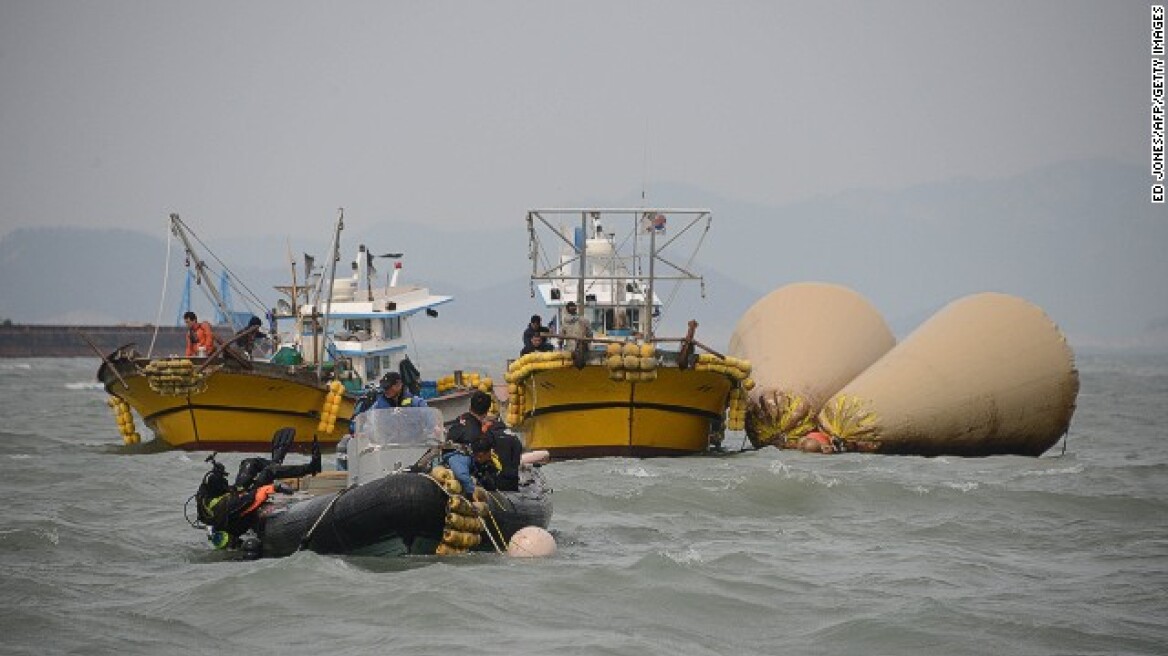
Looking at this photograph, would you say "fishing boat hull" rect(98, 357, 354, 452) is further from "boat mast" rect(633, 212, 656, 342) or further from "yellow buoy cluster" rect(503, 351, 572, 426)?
"boat mast" rect(633, 212, 656, 342)

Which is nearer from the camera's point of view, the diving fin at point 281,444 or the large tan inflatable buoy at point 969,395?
the diving fin at point 281,444

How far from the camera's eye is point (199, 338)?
3100 cm

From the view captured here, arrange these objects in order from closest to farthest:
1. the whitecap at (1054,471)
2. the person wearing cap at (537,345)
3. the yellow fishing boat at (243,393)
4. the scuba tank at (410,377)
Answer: the whitecap at (1054,471), the scuba tank at (410,377), the person wearing cap at (537,345), the yellow fishing boat at (243,393)

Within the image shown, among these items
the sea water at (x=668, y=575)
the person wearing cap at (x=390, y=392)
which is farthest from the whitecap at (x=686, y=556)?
the person wearing cap at (x=390, y=392)

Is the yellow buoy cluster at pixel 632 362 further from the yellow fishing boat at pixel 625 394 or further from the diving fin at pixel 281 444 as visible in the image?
the diving fin at pixel 281 444

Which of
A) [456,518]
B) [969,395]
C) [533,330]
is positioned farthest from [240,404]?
[456,518]

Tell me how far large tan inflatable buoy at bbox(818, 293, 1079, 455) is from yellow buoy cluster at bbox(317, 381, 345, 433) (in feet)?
28.6

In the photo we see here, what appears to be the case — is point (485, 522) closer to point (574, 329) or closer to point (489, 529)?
point (489, 529)

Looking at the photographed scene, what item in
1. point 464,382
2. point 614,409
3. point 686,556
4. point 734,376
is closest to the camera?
point 686,556

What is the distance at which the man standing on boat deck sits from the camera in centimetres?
3048

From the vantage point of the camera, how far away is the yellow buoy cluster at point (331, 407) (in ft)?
99.7

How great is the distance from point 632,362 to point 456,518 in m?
11.0

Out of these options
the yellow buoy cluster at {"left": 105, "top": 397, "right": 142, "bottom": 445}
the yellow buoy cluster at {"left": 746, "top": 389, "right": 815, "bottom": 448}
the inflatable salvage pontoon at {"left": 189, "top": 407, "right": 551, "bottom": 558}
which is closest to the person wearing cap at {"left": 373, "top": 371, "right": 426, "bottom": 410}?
the inflatable salvage pontoon at {"left": 189, "top": 407, "right": 551, "bottom": 558}

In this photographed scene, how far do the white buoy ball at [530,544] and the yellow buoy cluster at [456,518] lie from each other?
1024 millimetres
